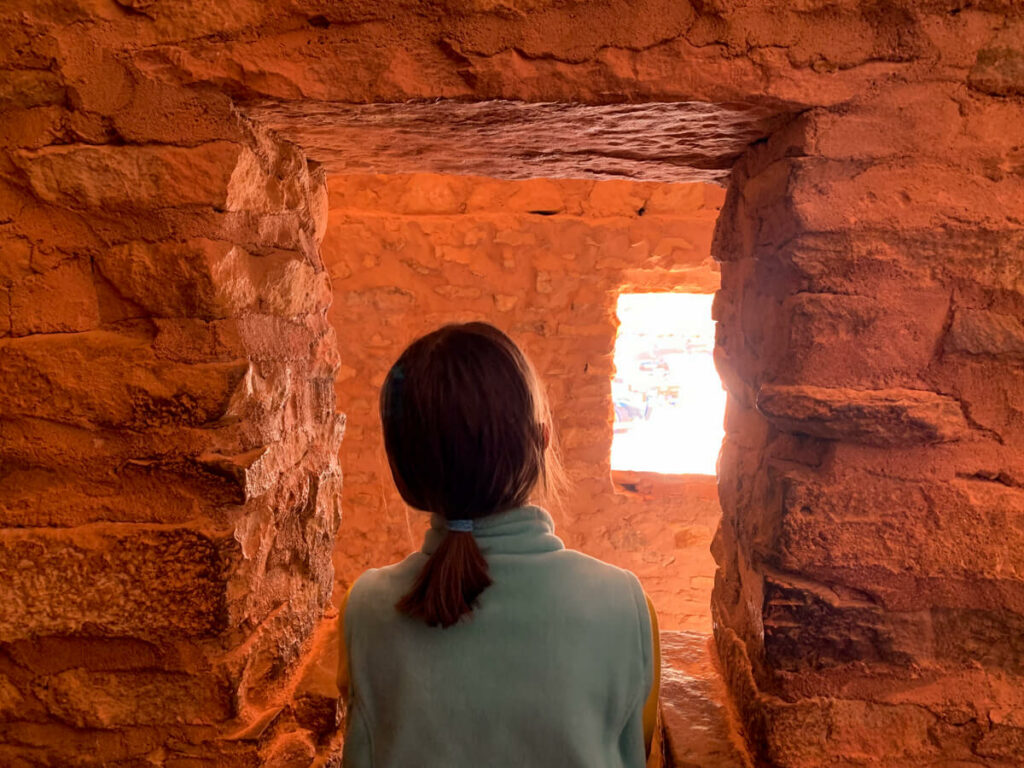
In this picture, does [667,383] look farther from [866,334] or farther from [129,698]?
[129,698]

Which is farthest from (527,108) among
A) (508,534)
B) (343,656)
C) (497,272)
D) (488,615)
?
(497,272)

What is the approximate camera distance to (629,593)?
0.98 metres

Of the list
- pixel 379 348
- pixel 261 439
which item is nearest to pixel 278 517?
pixel 261 439

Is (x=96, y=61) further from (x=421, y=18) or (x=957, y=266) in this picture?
(x=957, y=266)

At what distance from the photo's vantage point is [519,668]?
93 cm

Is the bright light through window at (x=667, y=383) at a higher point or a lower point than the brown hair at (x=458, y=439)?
lower

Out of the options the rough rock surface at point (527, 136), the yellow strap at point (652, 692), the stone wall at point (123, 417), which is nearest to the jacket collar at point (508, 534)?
the yellow strap at point (652, 692)

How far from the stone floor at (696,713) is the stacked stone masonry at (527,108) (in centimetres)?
9

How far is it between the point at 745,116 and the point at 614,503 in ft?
9.73

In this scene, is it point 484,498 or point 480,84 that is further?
point 480,84

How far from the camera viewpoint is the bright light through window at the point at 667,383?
510 centimetres

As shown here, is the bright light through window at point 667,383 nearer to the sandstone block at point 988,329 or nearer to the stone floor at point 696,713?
the stone floor at point 696,713

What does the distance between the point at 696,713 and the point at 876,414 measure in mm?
739

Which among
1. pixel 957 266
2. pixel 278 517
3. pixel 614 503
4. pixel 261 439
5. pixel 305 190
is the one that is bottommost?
pixel 614 503
